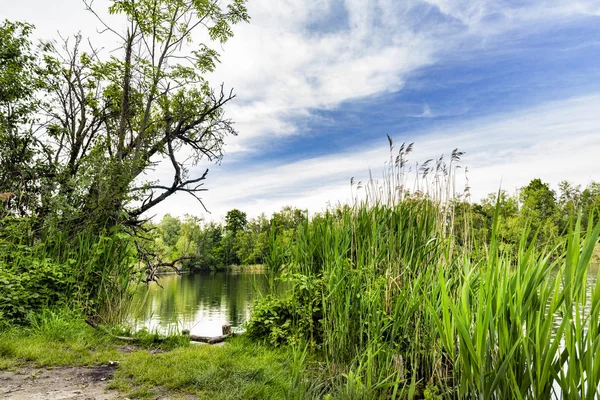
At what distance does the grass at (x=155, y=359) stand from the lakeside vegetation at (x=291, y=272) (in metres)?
0.03

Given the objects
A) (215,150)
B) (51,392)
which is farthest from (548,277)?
(215,150)

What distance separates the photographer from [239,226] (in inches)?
2345

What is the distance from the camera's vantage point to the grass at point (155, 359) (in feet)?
11.9

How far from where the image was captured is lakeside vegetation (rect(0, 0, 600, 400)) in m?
2.32

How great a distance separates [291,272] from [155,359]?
1.93 metres

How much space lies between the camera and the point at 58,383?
387 centimetres

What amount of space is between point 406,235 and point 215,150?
7.49 meters

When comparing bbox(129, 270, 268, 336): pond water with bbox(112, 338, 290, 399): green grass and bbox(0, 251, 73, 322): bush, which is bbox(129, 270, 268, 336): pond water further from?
bbox(112, 338, 290, 399): green grass

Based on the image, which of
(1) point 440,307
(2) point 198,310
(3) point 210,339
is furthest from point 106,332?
(2) point 198,310

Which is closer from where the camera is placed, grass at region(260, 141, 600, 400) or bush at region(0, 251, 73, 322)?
grass at region(260, 141, 600, 400)

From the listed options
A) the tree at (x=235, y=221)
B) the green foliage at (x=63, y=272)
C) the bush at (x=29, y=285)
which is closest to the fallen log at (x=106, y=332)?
the green foliage at (x=63, y=272)

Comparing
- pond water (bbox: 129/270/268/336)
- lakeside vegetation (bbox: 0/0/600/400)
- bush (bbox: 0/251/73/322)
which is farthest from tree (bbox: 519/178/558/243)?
bush (bbox: 0/251/73/322)

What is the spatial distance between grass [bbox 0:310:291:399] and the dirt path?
15cm

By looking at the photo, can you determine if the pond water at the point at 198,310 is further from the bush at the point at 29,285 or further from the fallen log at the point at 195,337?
the bush at the point at 29,285
